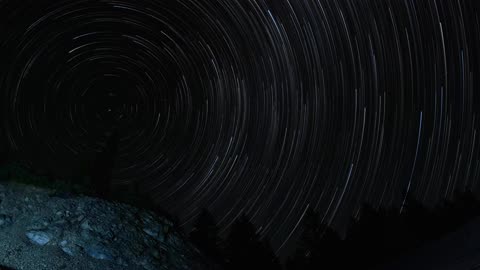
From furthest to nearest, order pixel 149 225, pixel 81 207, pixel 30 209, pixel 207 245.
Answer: pixel 207 245 < pixel 149 225 < pixel 81 207 < pixel 30 209

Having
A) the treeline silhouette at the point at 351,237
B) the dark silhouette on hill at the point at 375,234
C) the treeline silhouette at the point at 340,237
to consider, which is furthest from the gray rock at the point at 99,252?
the dark silhouette on hill at the point at 375,234

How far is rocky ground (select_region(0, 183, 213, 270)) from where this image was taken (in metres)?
10.7

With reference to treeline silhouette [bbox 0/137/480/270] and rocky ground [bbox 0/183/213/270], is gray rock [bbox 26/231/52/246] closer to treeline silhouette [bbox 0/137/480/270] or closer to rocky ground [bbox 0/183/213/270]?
rocky ground [bbox 0/183/213/270]

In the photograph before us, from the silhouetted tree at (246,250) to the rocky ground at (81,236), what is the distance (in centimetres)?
1033

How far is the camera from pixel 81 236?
39.2ft

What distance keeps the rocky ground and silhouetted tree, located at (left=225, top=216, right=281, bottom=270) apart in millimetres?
10334

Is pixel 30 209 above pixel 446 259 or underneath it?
underneath

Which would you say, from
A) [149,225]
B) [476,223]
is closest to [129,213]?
[149,225]

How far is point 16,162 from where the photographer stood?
15.5 m

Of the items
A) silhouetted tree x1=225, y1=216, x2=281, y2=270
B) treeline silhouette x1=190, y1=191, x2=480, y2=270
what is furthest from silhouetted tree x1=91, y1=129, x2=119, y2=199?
silhouetted tree x1=225, y1=216, x2=281, y2=270

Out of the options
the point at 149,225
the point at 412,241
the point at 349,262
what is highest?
the point at 412,241

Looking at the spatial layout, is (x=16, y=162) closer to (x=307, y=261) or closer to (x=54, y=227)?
(x=54, y=227)

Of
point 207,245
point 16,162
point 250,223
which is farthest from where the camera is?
point 250,223

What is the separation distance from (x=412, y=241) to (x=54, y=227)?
2367 centimetres
